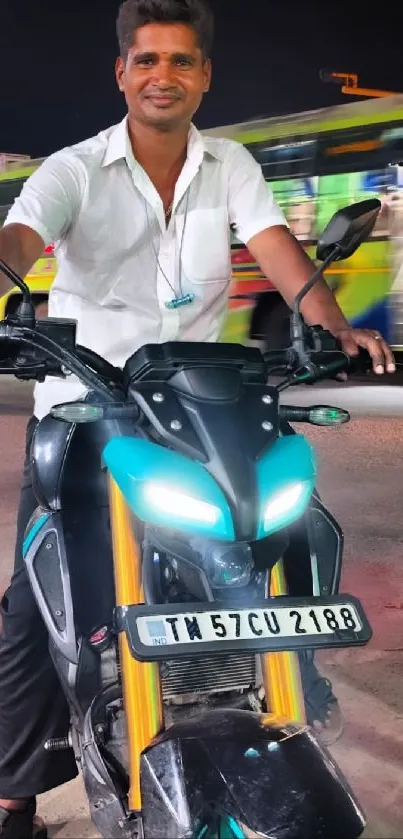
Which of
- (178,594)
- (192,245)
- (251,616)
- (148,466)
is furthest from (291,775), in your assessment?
(192,245)

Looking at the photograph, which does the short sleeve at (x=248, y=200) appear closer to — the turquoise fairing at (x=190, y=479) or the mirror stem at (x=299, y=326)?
the mirror stem at (x=299, y=326)

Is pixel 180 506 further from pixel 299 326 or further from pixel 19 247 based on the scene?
pixel 19 247

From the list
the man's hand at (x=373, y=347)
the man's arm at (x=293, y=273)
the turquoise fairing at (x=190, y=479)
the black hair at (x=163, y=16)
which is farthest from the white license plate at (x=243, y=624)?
the black hair at (x=163, y=16)

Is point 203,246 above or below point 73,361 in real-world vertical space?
above

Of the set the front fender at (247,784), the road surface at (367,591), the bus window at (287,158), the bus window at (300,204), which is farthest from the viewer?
the bus window at (287,158)

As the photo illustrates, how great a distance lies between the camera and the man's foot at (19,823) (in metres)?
2.09

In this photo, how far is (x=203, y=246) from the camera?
2033 millimetres

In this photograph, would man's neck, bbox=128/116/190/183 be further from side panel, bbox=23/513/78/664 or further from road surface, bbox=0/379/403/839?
road surface, bbox=0/379/403/839

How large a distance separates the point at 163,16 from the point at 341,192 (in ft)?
24.2

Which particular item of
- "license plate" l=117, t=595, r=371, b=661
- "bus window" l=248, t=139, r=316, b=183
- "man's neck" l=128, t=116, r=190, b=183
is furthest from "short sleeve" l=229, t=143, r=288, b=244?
"bus window" l=248, t=139, r=316, b=183

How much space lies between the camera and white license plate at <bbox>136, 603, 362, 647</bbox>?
126cm

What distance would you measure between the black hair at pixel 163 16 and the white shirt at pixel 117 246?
19cm

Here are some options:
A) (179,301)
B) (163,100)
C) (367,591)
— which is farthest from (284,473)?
(367,591)

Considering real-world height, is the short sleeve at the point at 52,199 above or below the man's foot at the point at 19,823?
above
